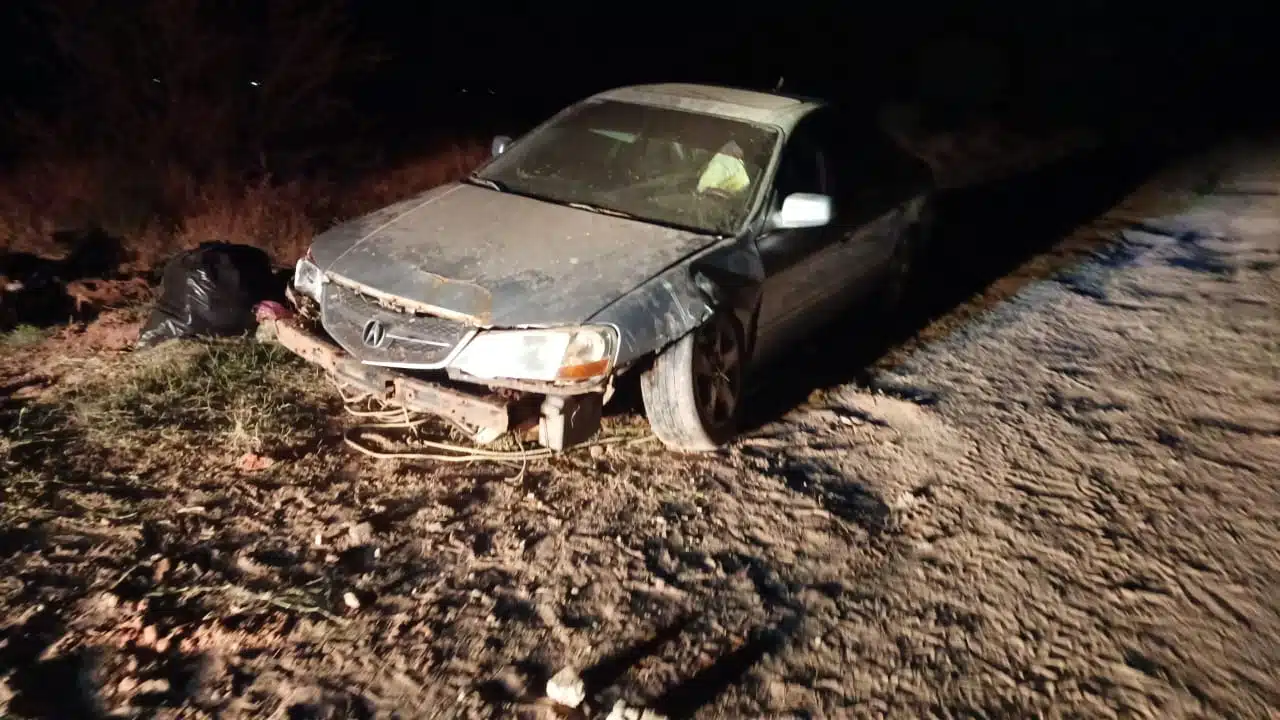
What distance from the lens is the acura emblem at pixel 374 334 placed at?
3.54 m

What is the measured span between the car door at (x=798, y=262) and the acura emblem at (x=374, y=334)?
64.5 inches

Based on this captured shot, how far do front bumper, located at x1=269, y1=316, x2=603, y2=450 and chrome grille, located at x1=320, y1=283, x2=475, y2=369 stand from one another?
0.06 metres

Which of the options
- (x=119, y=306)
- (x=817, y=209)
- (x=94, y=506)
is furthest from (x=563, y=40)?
(x=94, y=506)

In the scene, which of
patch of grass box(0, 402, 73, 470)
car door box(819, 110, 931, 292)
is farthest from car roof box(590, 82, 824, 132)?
patch of grass box(0, 402, 73, 470)

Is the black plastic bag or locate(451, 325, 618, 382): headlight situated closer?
locate(451, 325, 618, 382): headlight

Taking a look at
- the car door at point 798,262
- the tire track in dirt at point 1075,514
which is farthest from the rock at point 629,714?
the car door at point 798,262

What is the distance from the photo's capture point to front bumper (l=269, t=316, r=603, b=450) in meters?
3.35

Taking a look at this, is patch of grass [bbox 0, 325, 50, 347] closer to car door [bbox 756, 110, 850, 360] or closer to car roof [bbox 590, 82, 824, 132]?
car roof [bbox 590, 82, 824, 132]

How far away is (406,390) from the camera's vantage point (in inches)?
136

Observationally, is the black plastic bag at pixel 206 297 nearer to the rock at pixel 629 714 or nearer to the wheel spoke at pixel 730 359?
the wheel spoke at pixel 730 359

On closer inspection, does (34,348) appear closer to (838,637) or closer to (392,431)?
(392,431)

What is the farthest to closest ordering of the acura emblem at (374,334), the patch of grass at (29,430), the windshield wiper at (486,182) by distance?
1. the windshield wiper at (486,182)
2. the patch of grass at (29,430)
3. the acura emblem at (374,334)

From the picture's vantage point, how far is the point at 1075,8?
77.0ft

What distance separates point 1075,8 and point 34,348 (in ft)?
82.2
